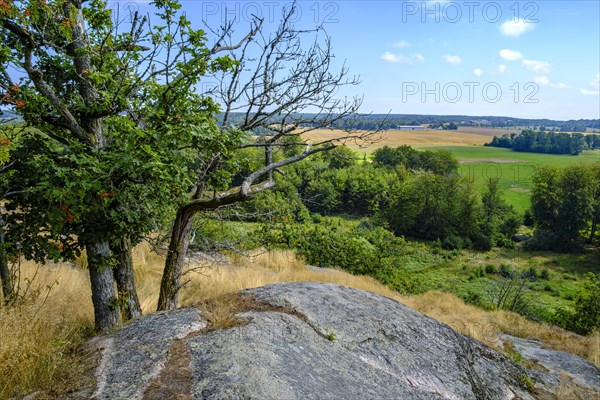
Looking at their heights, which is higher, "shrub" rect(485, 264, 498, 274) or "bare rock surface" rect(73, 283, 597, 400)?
"bare rock surface" rect(73, 283, 597, 400)

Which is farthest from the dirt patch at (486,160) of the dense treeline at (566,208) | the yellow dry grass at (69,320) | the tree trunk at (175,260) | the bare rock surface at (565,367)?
the tree trunk at (175,260)

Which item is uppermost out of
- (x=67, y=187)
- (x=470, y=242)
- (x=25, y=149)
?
(x=25, y=149)

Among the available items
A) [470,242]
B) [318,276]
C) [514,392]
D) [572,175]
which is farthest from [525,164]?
[514,392]

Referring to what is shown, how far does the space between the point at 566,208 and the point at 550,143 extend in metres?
71.5

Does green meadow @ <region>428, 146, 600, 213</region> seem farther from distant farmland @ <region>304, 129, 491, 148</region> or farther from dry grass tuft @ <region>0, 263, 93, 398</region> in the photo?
dry grass tuft @ <region>0, 263, 93, 398</region>

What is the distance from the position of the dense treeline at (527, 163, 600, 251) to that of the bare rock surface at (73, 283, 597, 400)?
206 ft

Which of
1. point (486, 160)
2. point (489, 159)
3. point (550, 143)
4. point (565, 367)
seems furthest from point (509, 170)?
point (565, 367)

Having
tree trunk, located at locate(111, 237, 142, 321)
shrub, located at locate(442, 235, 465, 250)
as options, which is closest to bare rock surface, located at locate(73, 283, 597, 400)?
tree trunk, located at locate(111, 237, 142, 321)

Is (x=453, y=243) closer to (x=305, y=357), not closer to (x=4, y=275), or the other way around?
(x=305, y=357)

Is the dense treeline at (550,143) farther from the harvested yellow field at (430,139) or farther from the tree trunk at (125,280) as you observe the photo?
the tree trunk at (125,280)

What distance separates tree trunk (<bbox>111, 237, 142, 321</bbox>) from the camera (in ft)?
19.1

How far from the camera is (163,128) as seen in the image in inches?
185

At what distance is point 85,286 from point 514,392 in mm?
7161

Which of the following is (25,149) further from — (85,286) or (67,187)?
(85,286)
